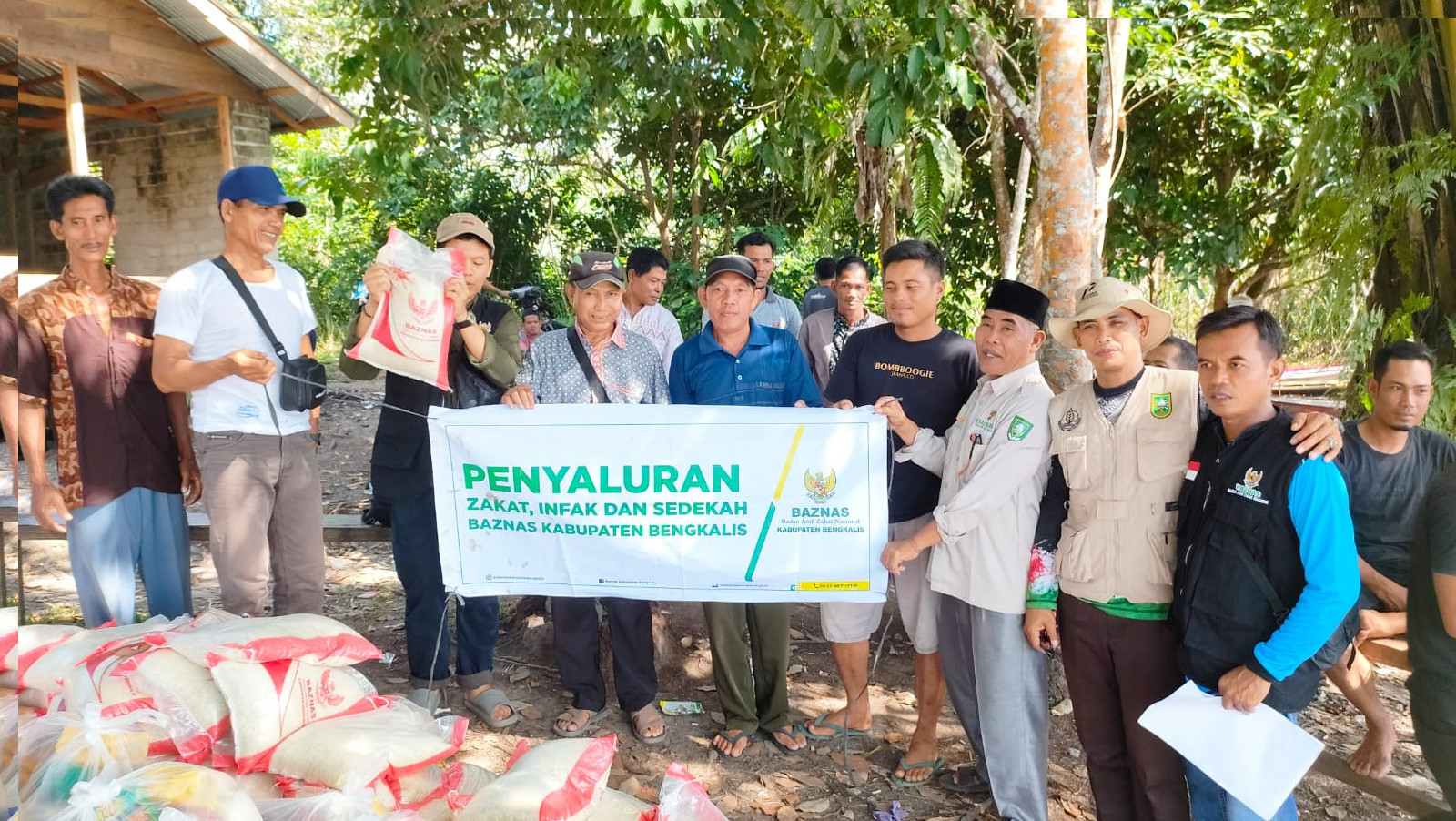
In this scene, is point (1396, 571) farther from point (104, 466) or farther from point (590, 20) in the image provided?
point (104, 466)

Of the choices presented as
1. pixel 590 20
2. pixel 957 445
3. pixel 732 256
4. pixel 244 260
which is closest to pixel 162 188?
pixel 590 20

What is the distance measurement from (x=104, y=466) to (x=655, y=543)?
211cm

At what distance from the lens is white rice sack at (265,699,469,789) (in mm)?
2525

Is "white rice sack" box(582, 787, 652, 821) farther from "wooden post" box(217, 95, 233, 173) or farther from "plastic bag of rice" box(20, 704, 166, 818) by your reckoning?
"wooden post" box(217, 95, 233, 173)

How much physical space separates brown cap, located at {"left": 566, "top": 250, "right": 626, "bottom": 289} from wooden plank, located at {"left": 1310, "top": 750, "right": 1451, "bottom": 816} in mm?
3021

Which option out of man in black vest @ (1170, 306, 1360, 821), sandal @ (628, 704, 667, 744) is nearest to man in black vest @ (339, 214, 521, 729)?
sandal @ (628, 704, 667, 744)

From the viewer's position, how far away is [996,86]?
4.61 m

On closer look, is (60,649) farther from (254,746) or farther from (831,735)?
(831,735)

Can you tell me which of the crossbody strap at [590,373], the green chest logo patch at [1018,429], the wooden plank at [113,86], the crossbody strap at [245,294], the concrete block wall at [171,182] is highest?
the wooden plank at [113,86]

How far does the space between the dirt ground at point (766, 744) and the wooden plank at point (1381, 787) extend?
0.77ft

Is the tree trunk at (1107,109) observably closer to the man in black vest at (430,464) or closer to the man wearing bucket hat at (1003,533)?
the man wearing bucket hat at (1003,533)

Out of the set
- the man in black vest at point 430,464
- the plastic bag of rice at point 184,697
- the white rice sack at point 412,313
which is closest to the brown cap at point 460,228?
the man in black vest at point 430,464

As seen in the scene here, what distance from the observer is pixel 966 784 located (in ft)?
11.4

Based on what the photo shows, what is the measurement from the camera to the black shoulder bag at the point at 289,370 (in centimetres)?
348
